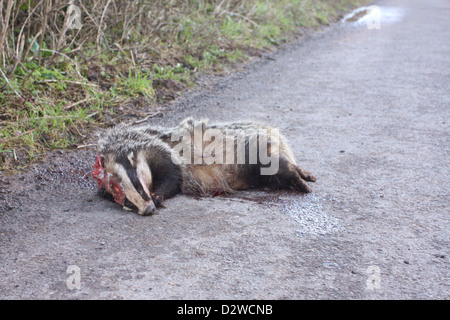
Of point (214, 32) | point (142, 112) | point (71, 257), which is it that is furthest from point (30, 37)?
point (71, 257)

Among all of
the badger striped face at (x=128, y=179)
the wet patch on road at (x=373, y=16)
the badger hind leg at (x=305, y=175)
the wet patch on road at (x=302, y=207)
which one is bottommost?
the wet patch on road at (x=302, y=207)

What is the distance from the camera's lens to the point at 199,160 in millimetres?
3840

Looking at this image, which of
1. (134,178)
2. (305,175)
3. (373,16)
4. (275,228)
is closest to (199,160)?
(134,178)

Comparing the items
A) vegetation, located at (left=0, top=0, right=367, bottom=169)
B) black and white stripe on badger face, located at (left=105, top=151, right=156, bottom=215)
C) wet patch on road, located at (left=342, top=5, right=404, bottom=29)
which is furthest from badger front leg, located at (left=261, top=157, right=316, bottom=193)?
wet patch on road, located at (left=342, top=5, right=404, bottom=29)

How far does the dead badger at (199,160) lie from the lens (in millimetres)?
3547

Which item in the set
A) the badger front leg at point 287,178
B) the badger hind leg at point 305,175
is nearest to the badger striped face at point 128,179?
the badger front leg at point 287,178

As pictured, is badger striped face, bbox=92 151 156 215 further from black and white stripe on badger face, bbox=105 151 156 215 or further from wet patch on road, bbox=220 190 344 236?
wet patch on road, bbox=220 190 344 236

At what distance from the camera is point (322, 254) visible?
9.33 ft

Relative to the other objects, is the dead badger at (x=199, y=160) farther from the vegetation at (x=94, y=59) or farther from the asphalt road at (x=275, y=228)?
the vegetation at (x=94, y=59)

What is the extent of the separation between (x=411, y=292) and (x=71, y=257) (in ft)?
6.05

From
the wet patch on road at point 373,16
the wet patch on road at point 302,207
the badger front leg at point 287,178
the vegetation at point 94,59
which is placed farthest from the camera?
the wet patch on road at point 373,16

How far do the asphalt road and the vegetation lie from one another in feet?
1.51

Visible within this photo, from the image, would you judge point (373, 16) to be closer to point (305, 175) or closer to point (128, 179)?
point (305, 175)

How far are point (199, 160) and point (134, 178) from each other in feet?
2.18
